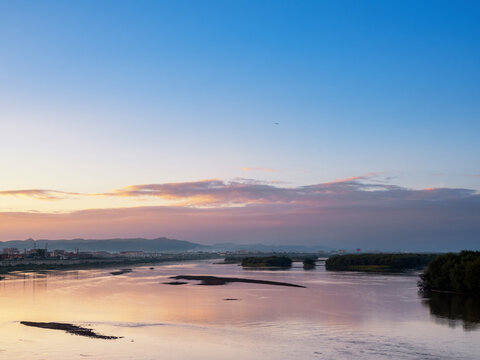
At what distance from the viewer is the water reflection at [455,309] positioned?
3816cm

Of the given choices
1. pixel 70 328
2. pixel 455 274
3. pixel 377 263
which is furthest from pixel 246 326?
pixel 377 263

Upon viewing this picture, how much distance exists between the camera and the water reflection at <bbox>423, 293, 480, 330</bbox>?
38.2 m

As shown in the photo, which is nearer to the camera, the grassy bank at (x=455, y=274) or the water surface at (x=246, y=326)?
the water surface at (x=246, y=326)

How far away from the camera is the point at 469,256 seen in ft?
194

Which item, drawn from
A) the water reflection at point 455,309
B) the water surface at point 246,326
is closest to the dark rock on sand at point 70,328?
the water surface at point 246,326

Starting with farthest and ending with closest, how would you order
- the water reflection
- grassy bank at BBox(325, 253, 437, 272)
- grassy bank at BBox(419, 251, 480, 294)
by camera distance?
grassy bank at BBox(325, 253, 437, 272), grassy bank at BBox(419, 251, 480, 294), the water reflection

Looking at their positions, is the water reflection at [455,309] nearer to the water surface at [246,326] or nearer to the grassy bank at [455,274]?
the water surface at [246,326]

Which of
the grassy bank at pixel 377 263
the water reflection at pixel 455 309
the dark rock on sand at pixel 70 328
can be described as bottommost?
the grassy bank at pixel 377 263

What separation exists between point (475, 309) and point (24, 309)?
1597 inches

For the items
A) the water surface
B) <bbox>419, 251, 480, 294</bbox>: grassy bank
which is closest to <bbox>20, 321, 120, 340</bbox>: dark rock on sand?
the water surface

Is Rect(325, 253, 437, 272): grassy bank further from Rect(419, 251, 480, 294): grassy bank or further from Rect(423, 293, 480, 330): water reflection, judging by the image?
Rect(423, 293, 480, 330): water reflection

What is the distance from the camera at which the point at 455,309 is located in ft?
149

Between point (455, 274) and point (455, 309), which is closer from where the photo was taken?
point (455, 309)

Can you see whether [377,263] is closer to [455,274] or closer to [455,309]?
[455,274]
